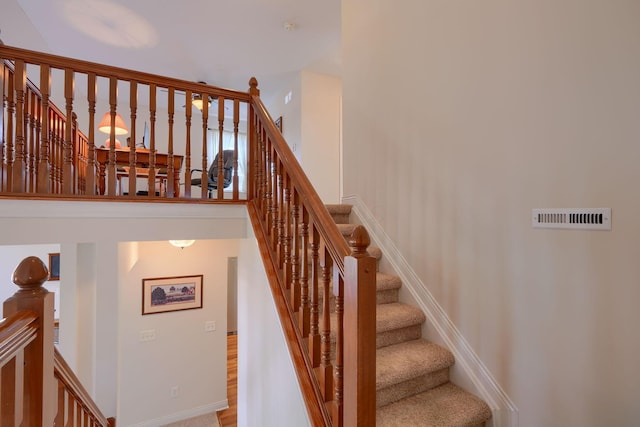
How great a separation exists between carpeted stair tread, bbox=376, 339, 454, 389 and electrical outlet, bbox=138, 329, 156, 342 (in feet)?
10.7

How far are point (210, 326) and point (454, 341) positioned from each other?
3.40 meters

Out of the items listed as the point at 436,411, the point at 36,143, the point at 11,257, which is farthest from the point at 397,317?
the point at 11,257

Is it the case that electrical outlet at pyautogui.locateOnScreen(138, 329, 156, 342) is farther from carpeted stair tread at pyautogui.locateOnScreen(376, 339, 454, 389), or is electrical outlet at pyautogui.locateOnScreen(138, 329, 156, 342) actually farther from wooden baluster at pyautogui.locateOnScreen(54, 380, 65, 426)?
carpeted stair tread at pyautogui.locateOnScreen(376, 339, 454, 389)

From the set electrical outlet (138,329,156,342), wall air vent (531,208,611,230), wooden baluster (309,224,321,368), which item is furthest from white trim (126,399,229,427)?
wall air vent (531,208,611,230)

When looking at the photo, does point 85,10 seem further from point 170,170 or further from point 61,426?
point 61,426

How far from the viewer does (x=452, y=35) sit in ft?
6.41

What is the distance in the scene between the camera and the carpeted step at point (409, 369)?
1595 mm

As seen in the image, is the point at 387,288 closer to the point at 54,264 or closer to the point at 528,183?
the point at 528,183

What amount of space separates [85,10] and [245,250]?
3473mm

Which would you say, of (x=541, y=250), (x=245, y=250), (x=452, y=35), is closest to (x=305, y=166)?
(x=245, y=250)

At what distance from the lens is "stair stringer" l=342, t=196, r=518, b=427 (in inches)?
64.3

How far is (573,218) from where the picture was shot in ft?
4.51

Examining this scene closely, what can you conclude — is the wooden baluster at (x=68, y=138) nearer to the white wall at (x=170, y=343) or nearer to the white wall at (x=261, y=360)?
the white wall at (x=261, y=360)

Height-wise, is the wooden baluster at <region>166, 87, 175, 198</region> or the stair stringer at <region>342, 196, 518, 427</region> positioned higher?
the wooden baluster at <region>166, 87, 175, 198</region>
